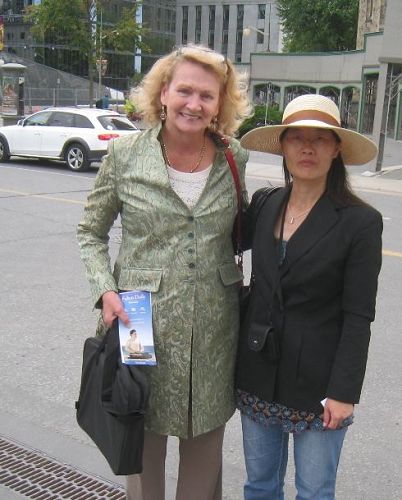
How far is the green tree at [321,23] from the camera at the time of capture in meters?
47.4

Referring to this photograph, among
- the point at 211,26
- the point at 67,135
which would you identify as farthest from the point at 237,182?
the point at 211,26

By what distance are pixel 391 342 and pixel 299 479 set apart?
10.4 feet

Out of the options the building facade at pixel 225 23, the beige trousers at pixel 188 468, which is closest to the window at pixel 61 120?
the beige trousers at pixel 188 468

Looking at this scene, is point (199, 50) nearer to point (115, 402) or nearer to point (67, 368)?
point (115, 402)

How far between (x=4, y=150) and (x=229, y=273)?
15726mm

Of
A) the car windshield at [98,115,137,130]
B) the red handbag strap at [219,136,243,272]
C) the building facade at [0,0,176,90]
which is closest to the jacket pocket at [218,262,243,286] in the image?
the red handbag strap at [219,136,243,272]

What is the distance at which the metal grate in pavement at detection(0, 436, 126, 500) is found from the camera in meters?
3.10

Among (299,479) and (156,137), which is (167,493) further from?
(156,137)

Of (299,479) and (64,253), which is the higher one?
(299,479)

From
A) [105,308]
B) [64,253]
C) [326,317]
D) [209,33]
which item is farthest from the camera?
[209,33]

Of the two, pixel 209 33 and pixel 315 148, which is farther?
pixel 209 33

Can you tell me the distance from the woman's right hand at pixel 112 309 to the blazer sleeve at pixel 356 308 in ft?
2.28

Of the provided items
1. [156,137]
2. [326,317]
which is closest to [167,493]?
[326,317]

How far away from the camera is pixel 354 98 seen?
34469mm
